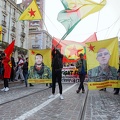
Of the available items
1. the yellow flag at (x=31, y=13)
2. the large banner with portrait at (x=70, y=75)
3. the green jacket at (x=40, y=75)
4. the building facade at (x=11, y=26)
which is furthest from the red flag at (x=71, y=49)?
the building facade at (x=11, y=26)

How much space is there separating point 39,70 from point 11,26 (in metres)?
44.3

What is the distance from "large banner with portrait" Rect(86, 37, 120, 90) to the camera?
9.45 meters

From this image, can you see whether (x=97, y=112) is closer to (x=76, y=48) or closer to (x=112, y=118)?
(x=112, y=118)

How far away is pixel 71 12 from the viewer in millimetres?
12062

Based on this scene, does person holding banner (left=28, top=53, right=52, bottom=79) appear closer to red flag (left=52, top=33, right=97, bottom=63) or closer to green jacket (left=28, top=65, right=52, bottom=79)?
green jacket (left=28, top=65, right=52, bottom=79)

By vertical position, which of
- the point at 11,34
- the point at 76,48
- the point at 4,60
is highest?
the point at 11,34

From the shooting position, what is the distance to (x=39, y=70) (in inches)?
529

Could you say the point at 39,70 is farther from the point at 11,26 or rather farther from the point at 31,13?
the point at 11,26

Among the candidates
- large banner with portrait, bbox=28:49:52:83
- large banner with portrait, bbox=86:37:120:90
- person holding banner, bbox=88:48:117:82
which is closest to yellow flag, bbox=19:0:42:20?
large banner with portrait, bbox=28:49:52:83

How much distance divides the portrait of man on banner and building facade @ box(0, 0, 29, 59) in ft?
132

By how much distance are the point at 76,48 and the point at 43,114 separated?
16.9 m

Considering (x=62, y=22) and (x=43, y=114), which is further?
(x=62, y=22)

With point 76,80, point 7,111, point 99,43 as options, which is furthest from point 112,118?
point 76,80

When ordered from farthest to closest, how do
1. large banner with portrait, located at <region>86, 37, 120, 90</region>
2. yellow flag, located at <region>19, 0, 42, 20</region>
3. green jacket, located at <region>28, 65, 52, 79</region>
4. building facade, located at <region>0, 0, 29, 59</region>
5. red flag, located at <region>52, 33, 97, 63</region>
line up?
building facade, located at <region>0, 0, 29, 59</region>, red flag, located at <region>52, 33, 97, 63</region>, green jacket, located at <region>28, 65, 52, 79</region>, yellow flag, located at <region>19, 0, 42, 20</region>, large banner with portrait, located at <region>86, 37, 120, 90</region>
